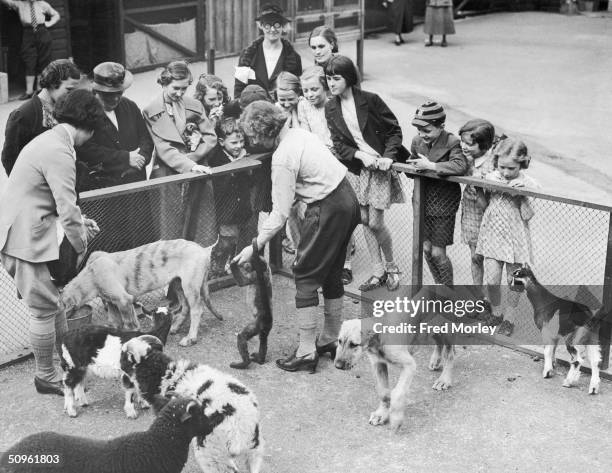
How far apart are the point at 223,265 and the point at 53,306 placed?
2089 mm

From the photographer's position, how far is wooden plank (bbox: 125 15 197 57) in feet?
50.1

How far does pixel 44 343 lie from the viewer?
5980 mm

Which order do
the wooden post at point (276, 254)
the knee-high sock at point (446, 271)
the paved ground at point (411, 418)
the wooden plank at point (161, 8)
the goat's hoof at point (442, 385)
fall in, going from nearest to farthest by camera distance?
the paved ground at point (411, 418)
the goat's hoof at point (442, 385)
the knee-high sock at point (446, 271)
the wooden post at point (276, 254)
the wooden plank at point (161, 8)

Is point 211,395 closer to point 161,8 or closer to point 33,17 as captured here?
point 33,17

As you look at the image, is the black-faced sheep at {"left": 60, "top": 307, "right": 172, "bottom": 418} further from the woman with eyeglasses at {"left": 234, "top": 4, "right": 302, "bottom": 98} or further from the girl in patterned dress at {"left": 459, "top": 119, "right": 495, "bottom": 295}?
the woman with eyeglasses at {"left": 234, "top": 4, "right": 302, "bottom": 98}

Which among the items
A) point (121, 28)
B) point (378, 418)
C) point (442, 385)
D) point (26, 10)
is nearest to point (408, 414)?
point (378, 418)

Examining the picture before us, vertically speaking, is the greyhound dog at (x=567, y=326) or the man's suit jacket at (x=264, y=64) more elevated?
the man's suit jacket at (x=264, y=64)

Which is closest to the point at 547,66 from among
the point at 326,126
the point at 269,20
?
the point at 269,20

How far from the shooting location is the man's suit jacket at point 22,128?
650 centimetres

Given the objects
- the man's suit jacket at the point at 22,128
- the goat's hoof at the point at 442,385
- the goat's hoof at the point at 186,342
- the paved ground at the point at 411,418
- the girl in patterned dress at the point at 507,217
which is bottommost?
the paved ground at the point at 411,418

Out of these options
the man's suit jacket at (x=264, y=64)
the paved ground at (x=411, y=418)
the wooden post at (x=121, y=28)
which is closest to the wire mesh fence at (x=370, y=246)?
the paved ground at (x=411, y=418)

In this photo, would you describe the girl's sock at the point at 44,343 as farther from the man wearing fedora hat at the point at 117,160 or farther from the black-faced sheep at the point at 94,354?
the man wearing fedora hat at the point at 117,160

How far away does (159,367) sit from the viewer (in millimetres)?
5410

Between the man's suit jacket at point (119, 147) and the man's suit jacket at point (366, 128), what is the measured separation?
146 cm
